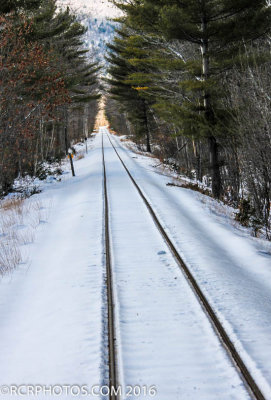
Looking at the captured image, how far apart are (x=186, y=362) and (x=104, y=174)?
15562 millimetres

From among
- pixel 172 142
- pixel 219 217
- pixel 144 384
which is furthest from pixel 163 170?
pixel 144 384

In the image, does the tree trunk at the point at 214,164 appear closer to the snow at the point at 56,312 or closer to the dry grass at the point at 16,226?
the snow at the point at 56,312

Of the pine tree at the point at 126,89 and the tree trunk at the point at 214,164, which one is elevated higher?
the pine tree at the point at 126,89

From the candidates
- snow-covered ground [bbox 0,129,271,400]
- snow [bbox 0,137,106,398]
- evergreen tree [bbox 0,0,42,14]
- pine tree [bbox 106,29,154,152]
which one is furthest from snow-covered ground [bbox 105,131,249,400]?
pine tree [bbox 106,29,154,152]

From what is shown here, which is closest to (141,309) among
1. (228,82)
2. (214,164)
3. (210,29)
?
(214,164)

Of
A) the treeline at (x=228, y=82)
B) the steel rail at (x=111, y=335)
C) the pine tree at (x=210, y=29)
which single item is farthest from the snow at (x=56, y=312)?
the pine tree at (x=210, y=29)

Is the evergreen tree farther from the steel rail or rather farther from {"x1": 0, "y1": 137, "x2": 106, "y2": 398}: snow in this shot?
the steel rail

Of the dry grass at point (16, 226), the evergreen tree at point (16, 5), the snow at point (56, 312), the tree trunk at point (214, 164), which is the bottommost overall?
the snow at point (56, 312)

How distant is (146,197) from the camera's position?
41.1 feet

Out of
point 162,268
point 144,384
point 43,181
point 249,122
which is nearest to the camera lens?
point 144,384

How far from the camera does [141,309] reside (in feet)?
16.9

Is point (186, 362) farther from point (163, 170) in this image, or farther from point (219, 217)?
point (163, 170)

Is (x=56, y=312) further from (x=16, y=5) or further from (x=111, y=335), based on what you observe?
(x=16, y=5)

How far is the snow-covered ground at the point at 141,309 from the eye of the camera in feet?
12.7
